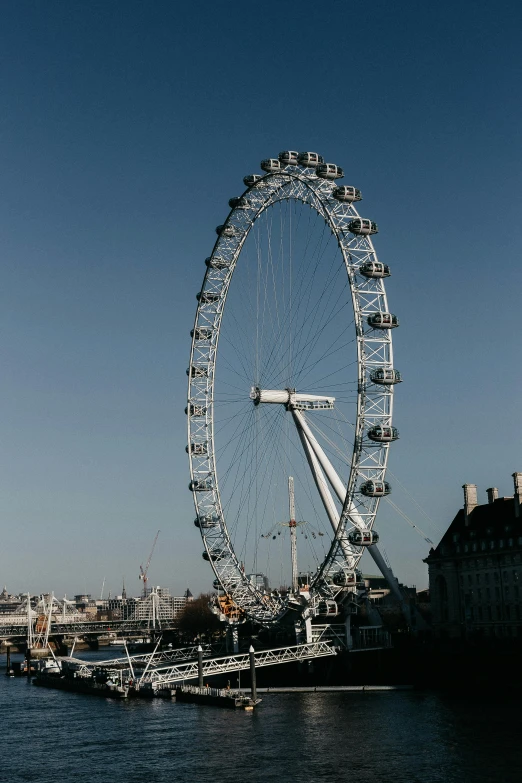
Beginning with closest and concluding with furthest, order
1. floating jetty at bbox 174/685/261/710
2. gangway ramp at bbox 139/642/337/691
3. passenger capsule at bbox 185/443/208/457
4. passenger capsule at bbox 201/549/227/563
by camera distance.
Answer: floating jetty at bbox 174/685/261/710
gangway ramp at bbox 139/642/337/691
passenger capsule at bbox 201/549/227/563
passenger capsule at bbox 185/443/208/457

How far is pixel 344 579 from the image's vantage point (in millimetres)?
75375

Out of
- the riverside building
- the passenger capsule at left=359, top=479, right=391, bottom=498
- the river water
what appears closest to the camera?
the river water

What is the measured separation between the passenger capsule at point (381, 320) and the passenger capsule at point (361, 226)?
20.8 feet

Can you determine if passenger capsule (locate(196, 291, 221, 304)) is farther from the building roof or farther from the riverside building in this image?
the building roof

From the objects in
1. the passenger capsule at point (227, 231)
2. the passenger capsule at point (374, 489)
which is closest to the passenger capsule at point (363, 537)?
the passenger capsule at point (374, 489)

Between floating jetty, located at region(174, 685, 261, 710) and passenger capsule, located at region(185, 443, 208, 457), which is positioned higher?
passenger capsule, located at region(185, 443, 208, 457)

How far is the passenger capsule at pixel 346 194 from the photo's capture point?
75375mm

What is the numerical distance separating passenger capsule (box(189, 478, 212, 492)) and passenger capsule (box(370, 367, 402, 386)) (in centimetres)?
2468

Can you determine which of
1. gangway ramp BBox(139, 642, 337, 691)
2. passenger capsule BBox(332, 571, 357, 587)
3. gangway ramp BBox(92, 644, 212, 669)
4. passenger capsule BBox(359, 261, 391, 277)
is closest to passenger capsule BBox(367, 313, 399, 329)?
passenger capsule BBox(359, 261, 391, 277)

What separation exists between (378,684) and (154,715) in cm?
1834

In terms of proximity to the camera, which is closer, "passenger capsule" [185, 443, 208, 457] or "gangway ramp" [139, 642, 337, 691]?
"gangway ramp" [139, 642, 337, 691]

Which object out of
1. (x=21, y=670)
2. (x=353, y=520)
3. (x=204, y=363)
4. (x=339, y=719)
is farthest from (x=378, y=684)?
(x=21, y=670)

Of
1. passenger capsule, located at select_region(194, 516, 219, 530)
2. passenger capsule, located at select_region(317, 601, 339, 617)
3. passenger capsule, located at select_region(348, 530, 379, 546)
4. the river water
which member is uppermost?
passenger capsule, located at select_region(194, 516, 219, 530)

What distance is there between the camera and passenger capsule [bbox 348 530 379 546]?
73062 mm
